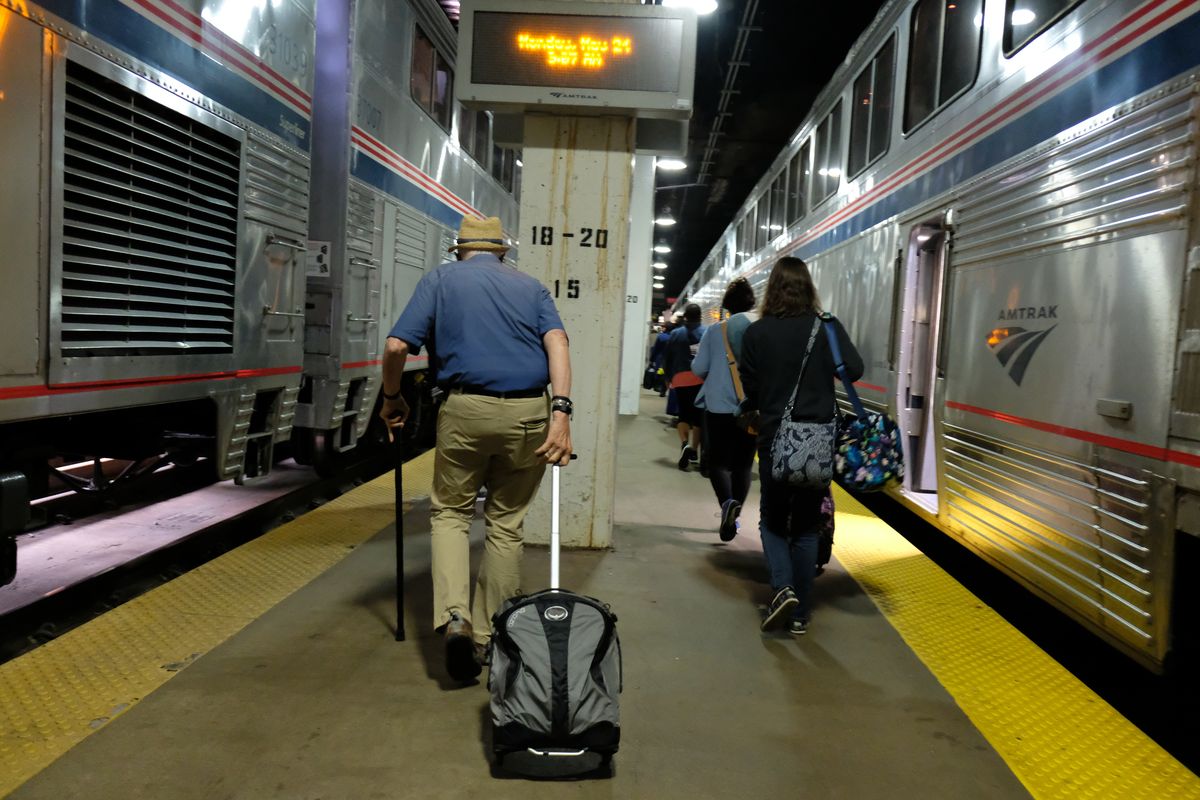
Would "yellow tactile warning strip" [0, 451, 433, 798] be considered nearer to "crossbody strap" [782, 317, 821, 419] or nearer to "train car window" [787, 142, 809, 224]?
"crossbody strap" [782, 317, 821, 419]

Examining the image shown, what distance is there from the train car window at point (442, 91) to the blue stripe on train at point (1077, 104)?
4.26 metres

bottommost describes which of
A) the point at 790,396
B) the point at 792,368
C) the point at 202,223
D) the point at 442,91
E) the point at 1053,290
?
the point at 790,396

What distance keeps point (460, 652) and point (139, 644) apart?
1.33m

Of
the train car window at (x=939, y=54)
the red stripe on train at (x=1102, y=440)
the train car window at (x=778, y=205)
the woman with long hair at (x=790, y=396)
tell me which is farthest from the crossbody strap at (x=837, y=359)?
the train car window at (x=778, y=205)

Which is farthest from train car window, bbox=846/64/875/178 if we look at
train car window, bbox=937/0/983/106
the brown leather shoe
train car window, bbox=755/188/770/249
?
the brown leather shoe

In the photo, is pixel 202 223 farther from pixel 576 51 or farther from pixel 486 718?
pixel 486 718

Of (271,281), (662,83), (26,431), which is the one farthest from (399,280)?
(26,431)

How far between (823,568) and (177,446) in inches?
148

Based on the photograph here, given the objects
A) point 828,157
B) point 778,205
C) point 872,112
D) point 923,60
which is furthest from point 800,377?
point 778,205

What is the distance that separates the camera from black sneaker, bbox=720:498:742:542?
532 centimetres

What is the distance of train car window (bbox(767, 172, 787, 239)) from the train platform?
7.19m

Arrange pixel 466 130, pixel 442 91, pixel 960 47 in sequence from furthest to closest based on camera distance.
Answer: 1. pixel 466 130
2. pixel 442 91
3. pixel 960 47

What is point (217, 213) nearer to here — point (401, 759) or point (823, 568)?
point (401, 759)

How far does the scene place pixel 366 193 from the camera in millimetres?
6516
